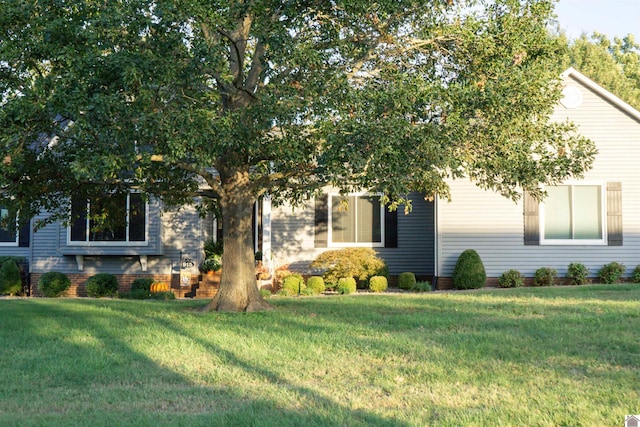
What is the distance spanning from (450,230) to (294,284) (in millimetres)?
4295

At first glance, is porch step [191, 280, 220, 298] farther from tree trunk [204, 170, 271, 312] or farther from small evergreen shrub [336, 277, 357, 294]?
tree trunk [204, 170, 271, 312]

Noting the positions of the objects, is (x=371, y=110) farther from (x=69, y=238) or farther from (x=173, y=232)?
(x=69, y=238)

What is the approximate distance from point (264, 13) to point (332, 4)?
5.07ft

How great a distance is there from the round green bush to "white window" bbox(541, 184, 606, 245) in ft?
42.1

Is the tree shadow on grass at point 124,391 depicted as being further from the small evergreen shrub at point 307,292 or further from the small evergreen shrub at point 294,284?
the small evergreen shrub at point 294,284

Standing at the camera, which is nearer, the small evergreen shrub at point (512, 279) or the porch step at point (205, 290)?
the small evergreen shrub at point (512, 279)

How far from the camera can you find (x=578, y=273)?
19.5 metres

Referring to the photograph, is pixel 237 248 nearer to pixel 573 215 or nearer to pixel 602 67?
pixel 573 215

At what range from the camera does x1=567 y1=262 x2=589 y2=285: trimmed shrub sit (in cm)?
1945

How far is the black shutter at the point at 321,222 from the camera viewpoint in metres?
21.2

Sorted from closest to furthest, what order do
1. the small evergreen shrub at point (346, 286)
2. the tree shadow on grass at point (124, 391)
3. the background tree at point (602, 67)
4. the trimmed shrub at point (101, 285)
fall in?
1. the tree shadow on grass at point (124, 391)
2. the small evergreen shrub at point (346, 286)
3. the trimmed shrub at point (101, 285)
4. the background tree at point (602, 67)

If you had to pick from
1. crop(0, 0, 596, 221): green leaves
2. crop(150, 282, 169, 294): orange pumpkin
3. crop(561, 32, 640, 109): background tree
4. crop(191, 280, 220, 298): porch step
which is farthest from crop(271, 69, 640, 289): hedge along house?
crop(561, 32, 640, 109): background tree

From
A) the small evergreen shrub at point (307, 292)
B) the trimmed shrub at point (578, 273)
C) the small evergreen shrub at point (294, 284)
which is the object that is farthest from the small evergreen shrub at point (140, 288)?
the trimmed shrub at point (578, 273)

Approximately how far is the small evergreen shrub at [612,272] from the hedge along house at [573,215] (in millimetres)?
225
